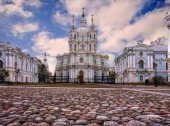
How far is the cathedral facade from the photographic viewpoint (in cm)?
9088

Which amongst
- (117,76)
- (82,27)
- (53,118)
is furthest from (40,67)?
(53,118)

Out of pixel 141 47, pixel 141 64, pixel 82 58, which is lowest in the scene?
pixel 141 64

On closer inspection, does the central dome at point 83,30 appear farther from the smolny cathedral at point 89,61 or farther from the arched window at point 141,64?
the arched window at point 141,64

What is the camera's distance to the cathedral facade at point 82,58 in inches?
3578

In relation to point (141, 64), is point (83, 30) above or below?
above

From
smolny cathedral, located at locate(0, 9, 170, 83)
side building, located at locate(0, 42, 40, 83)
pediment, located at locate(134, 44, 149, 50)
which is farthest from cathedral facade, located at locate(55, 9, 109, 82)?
pediment, located at locate(134, 44, 149, 50)

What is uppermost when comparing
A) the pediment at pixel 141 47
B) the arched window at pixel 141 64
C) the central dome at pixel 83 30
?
the central dome at pixel 83 30

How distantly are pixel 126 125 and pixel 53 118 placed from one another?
1.27m

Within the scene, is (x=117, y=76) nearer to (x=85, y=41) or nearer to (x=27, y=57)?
(x=85, y=41)

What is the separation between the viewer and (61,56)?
9956cm

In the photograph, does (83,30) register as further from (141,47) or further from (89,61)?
(141,47)

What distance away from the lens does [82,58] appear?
92188 millimetres

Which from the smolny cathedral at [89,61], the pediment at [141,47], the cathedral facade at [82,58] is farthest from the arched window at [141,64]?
the cathedral facade at [82,58]

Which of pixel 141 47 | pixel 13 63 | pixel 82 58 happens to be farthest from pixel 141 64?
pixel 13 63
